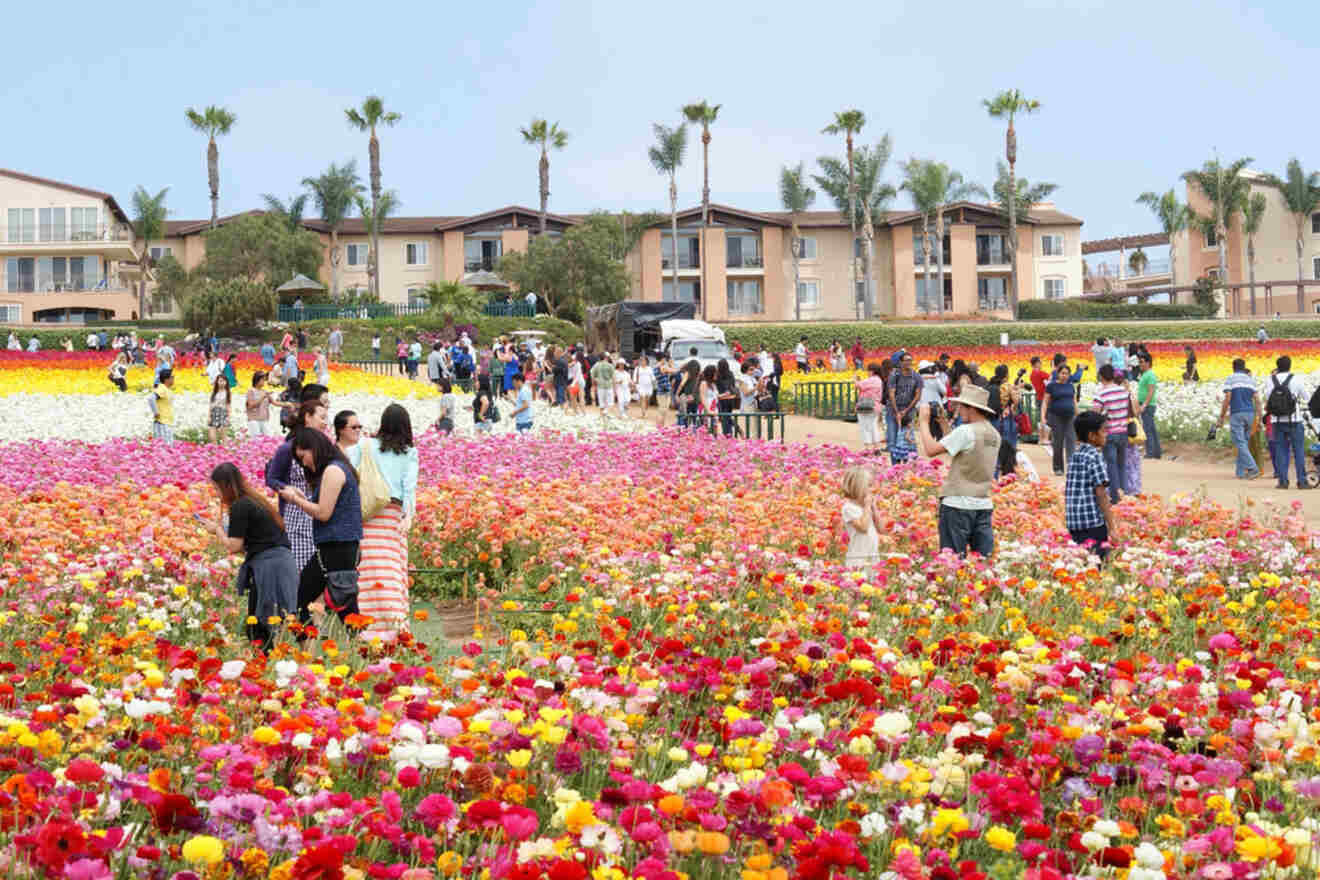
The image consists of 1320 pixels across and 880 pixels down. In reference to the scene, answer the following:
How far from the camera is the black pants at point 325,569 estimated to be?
26.5 feet

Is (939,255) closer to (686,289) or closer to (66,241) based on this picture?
(686,289)

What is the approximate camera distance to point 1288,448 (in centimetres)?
1789

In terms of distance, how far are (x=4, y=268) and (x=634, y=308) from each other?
48.8 m

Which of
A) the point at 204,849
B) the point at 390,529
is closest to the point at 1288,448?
the point at 390,529

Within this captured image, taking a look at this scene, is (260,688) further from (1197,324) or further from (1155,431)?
(1197,324)

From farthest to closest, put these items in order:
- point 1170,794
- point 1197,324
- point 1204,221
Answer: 1. point 1204,221
2. point 1197,324
3. point 1170,794

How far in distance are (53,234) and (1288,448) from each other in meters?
71.0

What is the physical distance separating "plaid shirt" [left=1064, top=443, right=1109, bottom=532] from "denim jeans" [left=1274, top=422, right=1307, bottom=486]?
8.75 m

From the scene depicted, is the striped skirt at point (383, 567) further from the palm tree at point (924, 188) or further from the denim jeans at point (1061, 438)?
the palm tree at point (924, 188)

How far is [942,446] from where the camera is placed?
9.75 metres

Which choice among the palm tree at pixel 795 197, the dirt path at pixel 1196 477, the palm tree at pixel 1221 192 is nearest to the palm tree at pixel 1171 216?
the palm tree at pixel 1221 192

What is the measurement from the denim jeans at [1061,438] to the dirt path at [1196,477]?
0.21 m

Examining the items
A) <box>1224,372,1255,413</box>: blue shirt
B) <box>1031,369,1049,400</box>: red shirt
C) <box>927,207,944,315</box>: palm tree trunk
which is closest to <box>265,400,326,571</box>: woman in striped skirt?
<box>1224,372,1255,413</box>: blue shirt

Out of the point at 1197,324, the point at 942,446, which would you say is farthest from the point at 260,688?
the point at 1197,324
